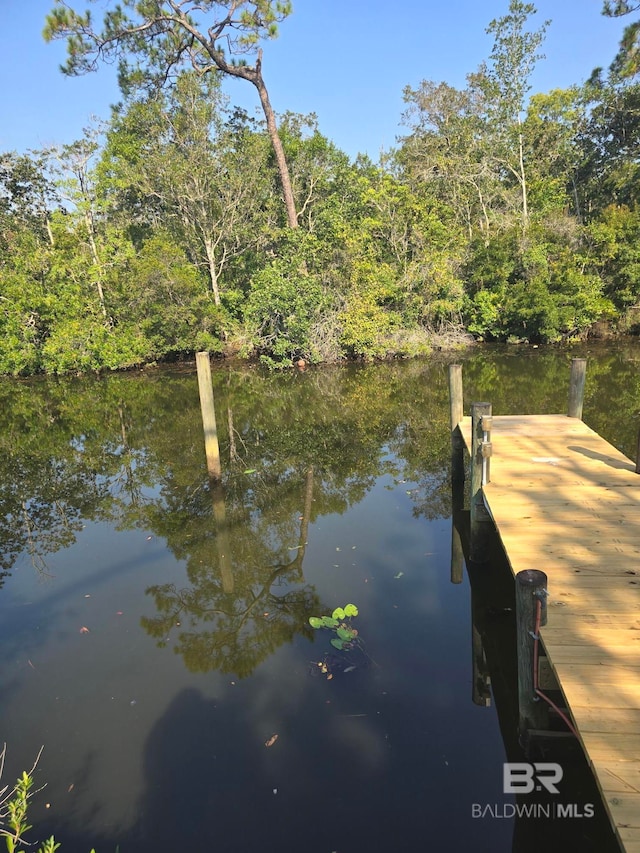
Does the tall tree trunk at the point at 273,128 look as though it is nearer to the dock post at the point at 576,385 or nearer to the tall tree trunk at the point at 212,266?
the tall tree trunk at the point at 212,266

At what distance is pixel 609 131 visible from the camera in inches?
1214

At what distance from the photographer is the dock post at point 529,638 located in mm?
3682

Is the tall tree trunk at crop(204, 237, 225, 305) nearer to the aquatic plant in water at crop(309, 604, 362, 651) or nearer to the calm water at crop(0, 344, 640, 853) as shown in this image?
the calm water at crop(0, 344, 640, 853)

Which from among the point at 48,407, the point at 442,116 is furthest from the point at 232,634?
the point at 442,116

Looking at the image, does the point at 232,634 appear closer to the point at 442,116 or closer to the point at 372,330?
the point at 372,330

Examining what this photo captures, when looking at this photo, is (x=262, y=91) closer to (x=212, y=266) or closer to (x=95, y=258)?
(x=212, y=266)

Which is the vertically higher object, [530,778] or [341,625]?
[341,625]

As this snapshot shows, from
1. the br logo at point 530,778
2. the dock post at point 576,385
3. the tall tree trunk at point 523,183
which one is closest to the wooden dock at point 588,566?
the dock post at point 576,385

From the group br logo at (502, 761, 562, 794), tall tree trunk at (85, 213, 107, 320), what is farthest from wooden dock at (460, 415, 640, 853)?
tall tree trunk at (85, 213, 107, 320)

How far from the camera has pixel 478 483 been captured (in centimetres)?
657

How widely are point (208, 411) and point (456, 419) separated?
438 cm

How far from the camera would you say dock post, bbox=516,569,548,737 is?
3.68 meters

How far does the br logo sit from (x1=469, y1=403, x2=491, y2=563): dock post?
9.57ft

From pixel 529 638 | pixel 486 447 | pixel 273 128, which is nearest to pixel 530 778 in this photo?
pixel 529 638
